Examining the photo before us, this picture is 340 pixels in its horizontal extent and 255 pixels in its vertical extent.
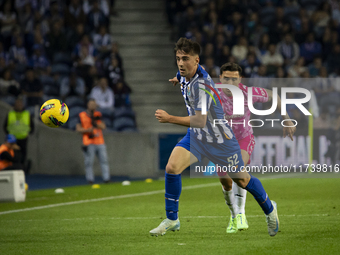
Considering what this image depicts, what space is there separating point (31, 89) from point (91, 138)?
3.42 meters

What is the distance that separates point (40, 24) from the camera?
749 inches

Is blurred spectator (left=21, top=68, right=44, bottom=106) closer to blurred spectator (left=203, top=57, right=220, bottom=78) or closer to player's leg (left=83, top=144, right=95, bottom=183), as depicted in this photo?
player's leg (left=83, top=144, right=95, bottom=183)

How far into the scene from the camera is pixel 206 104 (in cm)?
609

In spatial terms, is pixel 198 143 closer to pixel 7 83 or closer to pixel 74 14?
pixel 7 83

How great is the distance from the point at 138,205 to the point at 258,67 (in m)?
7.40

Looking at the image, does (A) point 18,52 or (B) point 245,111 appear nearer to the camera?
(B) point 245,111

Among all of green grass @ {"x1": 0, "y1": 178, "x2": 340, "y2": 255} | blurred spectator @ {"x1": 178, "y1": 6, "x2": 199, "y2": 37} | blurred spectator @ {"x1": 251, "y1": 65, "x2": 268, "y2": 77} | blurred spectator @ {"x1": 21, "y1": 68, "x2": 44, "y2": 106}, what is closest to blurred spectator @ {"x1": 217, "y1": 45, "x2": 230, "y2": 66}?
blurred spectator @ {"x1": 251, "y1": 65, "x2": 268, "y2": 77}

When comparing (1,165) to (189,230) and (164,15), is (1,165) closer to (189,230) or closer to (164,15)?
(189,230)

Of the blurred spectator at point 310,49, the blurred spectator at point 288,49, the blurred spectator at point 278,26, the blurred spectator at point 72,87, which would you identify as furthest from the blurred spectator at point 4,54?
the blurred spectator at point 310,49

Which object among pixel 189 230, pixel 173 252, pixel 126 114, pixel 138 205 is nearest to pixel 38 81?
pixel 126 114

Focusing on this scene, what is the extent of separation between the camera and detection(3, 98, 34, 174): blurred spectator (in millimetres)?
15414

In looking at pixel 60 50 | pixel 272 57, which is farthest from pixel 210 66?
pixel 60 50

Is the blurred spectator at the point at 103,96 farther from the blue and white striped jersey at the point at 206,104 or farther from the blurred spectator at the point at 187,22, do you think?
the blue and white striped jersey at the point at 206,104

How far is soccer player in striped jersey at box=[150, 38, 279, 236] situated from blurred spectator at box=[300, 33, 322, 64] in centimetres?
1143
